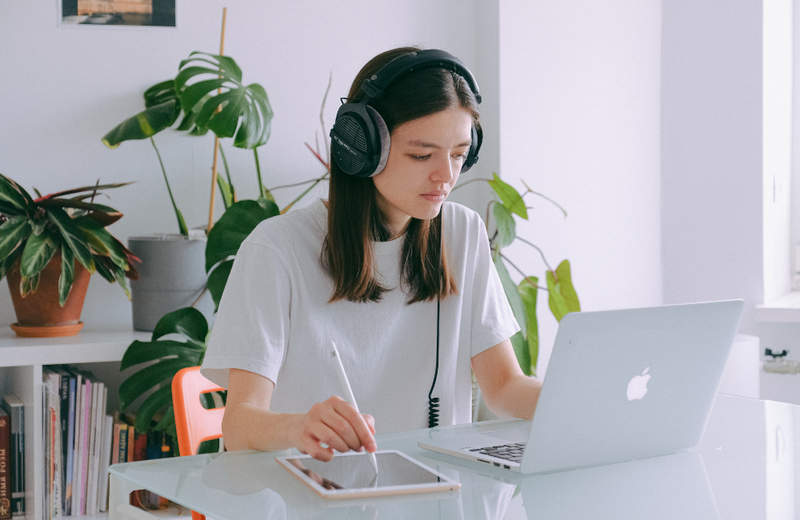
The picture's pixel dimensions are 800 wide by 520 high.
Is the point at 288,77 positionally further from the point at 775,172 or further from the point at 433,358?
the point at 775,172

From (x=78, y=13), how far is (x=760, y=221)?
2144mm

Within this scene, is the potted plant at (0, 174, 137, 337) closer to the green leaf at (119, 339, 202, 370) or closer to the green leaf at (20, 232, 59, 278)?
the green leaf at (20, 232, 59, 278)

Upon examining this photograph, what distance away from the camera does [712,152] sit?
8.83 ft

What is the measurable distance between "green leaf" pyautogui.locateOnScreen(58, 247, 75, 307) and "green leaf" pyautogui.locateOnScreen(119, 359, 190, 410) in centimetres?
24

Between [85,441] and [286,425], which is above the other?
[286,425]

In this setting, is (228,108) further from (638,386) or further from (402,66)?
(638,386)

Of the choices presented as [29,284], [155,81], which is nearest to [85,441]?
[29,284]

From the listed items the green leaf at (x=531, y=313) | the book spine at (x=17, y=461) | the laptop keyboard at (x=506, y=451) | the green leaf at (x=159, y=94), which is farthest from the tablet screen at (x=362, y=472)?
the green leaf at (x=159, y=94)

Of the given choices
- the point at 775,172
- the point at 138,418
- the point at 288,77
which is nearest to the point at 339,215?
the point at 138,418

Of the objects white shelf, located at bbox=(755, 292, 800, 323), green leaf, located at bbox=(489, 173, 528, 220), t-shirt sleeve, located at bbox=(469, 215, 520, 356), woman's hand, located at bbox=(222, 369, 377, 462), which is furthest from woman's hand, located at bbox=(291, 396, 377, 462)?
white shelf, located at bbox=(755, 292, 800, 323)

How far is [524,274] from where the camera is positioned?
244 centimetres

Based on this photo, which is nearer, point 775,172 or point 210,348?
point 210,348

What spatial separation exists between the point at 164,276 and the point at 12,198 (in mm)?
386

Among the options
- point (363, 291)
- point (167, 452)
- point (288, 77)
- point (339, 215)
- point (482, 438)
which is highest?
point (288, 77)
